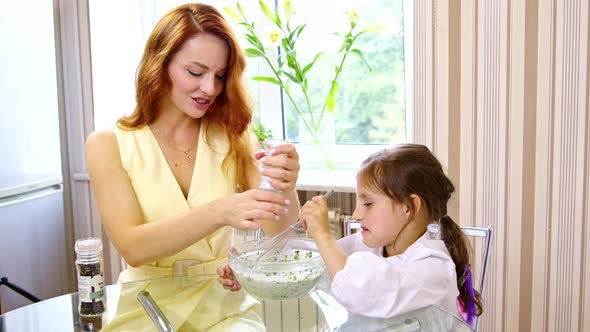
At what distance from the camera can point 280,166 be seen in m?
1.40

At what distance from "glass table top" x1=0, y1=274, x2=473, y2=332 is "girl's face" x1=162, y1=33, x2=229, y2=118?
1.64 feet

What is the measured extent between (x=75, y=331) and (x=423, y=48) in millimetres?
1564

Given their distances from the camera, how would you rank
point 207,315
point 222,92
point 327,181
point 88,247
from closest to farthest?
point 88,247 → point 207,315 → point 222,92 → point 327,181

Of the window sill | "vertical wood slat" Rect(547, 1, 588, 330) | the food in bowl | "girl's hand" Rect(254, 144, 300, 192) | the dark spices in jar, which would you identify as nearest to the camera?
the food in bowl

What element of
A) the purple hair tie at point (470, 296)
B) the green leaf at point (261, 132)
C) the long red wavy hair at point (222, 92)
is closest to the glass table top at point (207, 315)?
the purple hair tie at point (470, 296)

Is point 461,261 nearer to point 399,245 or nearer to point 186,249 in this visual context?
point 399,245

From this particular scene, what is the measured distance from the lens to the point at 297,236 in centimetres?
141

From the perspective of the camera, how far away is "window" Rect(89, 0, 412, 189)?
2699mm

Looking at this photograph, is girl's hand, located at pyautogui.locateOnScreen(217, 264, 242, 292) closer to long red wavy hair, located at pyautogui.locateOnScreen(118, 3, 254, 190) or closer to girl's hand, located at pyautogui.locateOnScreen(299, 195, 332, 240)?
girl's hand, located at pyautogui.locateOnScreen(299, 195, 332, 240)

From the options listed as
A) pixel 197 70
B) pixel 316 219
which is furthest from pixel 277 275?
pixel 197 70

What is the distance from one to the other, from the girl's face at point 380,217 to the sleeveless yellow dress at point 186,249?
12.1 inches

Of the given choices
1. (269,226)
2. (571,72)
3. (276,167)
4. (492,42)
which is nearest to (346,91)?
(492,42)

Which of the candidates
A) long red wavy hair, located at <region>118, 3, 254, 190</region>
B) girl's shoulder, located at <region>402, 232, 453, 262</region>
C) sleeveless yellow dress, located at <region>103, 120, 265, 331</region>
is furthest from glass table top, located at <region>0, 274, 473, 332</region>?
long red wavy hair, located at <region>118, 3, 254, 190</region>

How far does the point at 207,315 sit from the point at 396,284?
1.47ft
